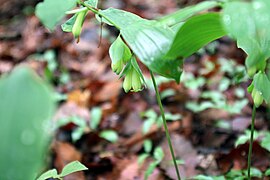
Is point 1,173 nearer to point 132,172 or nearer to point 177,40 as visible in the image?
→ point 177,40

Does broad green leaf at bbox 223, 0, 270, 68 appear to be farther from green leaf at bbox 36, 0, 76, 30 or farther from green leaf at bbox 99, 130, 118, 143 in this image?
green leaf at bbox 99, 130, 118, 143

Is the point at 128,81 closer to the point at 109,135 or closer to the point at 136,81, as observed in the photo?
the point at 136,81

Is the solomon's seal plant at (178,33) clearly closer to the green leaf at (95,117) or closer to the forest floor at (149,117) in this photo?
the forest floor at (149,117)

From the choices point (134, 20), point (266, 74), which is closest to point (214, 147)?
point (266, 74)

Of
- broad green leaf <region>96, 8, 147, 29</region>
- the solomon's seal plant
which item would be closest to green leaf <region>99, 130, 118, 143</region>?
the solomon's seal plant

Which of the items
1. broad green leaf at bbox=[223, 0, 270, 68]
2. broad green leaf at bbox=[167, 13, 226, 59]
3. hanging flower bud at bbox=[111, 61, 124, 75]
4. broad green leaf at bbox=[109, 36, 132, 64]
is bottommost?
hanging flower bud at bbox=[111, 61, 124, 75]
